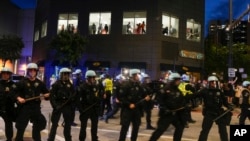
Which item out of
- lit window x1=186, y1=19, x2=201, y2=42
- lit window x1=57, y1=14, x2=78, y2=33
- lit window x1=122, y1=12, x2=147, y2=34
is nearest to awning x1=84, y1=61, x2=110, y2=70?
lit window x1=122, y1=12, x2=147, y2=34

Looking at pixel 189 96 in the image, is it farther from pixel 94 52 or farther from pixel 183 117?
pixel 94 52

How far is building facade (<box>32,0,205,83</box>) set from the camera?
35.9m

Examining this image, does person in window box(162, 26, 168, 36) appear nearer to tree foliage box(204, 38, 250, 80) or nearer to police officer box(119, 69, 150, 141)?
tree foliage box(204, 38, 250, 80)

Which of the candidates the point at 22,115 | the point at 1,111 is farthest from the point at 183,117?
the point at 1,111

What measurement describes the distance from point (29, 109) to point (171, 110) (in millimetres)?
3214

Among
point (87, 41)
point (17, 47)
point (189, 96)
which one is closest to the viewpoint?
point (189, 96)

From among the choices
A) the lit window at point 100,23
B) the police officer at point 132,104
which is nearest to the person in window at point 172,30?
the lit window at point 100,23

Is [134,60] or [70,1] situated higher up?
[70,1]

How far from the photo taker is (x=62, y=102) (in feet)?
29.8

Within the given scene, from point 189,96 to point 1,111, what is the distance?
4.59 m

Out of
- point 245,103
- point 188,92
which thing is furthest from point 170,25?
Answer: point 245,103

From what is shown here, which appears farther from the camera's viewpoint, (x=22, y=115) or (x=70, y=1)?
(x=70, y=1)

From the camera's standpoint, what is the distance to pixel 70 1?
39.7 m

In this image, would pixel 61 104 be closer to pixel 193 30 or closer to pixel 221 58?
pixel 193 30
